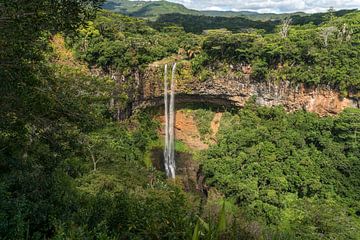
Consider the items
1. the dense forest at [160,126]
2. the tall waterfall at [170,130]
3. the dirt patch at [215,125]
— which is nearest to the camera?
the dense forest at [160,126]

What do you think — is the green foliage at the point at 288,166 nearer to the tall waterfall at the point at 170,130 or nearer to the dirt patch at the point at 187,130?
the dirt patch at the point at 187,130

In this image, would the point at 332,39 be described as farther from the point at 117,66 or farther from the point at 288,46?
the point at 117,66

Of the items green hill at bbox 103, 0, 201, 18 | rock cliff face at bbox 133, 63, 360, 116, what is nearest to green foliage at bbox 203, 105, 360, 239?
rock cliff face at bbox 133, 63, 360, 116

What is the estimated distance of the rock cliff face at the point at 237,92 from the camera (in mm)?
19359

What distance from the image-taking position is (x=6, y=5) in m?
3.69

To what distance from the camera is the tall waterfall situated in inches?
802

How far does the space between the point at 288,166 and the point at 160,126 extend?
8.00 meters

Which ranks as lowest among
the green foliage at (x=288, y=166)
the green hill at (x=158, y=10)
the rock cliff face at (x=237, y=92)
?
the green foliage at (x=288, y=166)

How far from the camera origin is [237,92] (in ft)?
68.6

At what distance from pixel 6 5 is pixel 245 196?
13.6 meters

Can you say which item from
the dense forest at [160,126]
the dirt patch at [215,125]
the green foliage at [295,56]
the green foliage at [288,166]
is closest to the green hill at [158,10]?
the dense forest at [160,126]

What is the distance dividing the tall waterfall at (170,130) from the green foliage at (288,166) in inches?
106

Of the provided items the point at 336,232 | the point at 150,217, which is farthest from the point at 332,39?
the point at 150,217

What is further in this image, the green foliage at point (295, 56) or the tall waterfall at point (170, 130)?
the tall waterfall at point (170, 130)
